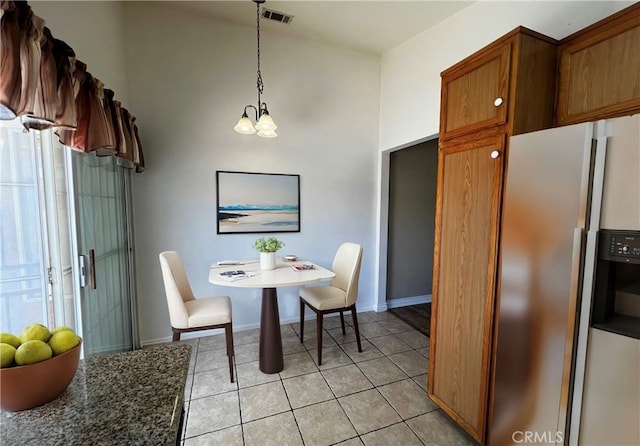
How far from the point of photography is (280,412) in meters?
1.93

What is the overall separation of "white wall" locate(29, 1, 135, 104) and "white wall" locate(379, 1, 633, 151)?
273 cm

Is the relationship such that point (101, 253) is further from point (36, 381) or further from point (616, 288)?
point (616, 288)

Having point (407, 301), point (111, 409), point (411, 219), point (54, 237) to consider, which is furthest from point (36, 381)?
point (407, 301)

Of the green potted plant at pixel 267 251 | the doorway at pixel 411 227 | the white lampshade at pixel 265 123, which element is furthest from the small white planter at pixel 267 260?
the doorway at pixel 411 227

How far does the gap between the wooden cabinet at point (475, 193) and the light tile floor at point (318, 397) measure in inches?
12.2

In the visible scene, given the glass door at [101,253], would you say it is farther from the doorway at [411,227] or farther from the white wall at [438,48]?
the doorway at [411,227]

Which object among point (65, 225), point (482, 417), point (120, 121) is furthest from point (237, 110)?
point (482, 417)

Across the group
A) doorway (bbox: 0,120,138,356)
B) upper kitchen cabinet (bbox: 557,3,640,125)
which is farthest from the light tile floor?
upper kitchen cabinet (bbox: 557,3,640,125)

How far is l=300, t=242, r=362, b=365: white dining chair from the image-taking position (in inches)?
100

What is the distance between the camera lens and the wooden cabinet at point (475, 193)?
4.74 feet

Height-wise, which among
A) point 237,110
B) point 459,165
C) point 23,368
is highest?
point 237,110

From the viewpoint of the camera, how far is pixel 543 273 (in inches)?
49.1

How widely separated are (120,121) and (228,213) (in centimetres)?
133

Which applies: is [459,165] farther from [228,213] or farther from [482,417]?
[228,213]
